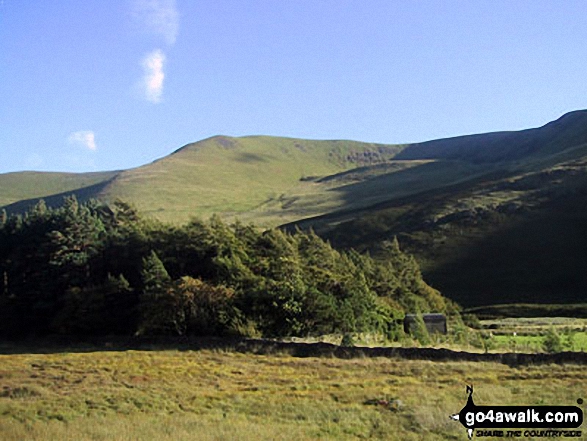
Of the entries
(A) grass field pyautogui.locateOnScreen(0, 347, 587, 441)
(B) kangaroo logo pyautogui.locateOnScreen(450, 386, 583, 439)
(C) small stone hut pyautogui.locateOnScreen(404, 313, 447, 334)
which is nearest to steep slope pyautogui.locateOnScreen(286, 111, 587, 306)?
(C) small stone hut pyautogui.locateOnScreen(404, 313, 447, 334)

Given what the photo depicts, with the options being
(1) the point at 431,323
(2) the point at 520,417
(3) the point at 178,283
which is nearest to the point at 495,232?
(1) the point at 431,323

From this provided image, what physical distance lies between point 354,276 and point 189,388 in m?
29.9

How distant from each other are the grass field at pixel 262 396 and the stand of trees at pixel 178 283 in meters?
10.3

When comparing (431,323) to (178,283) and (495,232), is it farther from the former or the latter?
(495,232)

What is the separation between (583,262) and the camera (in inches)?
3949

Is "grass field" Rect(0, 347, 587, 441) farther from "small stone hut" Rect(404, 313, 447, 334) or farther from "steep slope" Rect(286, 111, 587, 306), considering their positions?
"steep slope" Rect(286, 111, 587, 306)

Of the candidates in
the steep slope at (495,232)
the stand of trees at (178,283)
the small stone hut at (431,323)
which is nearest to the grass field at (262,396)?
the stand of trees at (178,283)

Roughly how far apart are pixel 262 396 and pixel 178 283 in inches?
1011

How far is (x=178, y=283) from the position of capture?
1790 inches

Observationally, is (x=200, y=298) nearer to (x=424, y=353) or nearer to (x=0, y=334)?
(x=424, y=353)

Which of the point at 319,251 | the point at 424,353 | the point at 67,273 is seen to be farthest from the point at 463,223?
the point at 424,353

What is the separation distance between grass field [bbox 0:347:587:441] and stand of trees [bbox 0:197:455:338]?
10310 millimetres

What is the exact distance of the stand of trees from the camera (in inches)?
1669

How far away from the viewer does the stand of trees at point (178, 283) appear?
42400 millimetres
